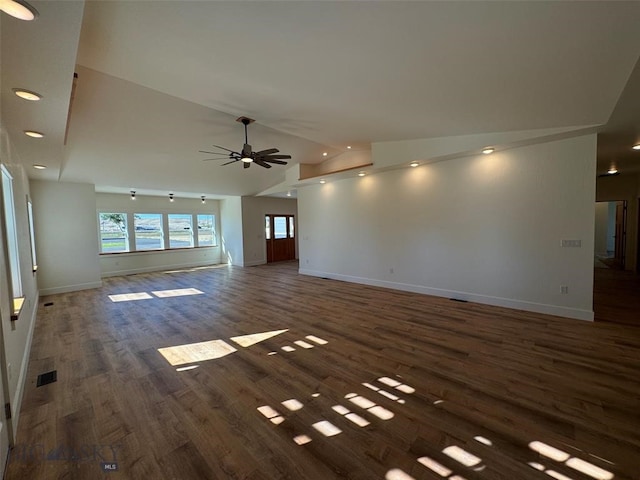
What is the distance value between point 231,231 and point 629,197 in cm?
1258

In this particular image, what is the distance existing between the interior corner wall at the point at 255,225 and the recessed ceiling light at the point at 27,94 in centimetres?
800

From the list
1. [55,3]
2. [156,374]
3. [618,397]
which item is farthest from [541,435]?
[55,3]

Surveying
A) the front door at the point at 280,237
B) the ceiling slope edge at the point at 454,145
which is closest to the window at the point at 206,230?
the front door at the point at 280,237

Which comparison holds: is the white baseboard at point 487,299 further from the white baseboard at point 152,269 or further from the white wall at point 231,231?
the white baseboard at point 152,269

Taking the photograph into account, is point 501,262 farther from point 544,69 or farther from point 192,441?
point 192,441

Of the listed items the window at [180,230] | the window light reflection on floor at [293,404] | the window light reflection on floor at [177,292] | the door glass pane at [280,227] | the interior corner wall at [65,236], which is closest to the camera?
the window light reflection on floor at [293,404]

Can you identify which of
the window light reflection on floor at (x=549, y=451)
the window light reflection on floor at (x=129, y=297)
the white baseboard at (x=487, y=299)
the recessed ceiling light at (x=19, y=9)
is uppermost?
the recessed ceiling light at (x=19, y=9)

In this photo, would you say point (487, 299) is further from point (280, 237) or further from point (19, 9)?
point (280, 237)

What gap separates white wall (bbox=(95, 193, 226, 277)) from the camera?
8.70 meters

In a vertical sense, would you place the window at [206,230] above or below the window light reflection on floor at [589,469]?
above

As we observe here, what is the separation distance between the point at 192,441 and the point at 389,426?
4.50 ft

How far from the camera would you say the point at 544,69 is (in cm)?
237

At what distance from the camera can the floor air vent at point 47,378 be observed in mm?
2605

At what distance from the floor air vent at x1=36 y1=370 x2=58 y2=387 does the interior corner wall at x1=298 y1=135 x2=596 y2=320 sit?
5483 millimetres
